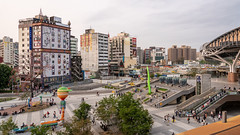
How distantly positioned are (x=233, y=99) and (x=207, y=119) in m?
7.99

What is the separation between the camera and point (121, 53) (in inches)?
4530

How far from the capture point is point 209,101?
3019 centimetres

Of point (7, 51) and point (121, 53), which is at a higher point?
point (7, 51)

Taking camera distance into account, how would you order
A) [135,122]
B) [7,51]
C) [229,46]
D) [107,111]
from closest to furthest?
[135,122]
[107,111]
[229,46]
[7,51]

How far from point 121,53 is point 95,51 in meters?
24.4

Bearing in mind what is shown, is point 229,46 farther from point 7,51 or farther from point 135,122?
point 7,51

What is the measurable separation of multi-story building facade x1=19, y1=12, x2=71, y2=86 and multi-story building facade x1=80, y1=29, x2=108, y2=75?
26.4m

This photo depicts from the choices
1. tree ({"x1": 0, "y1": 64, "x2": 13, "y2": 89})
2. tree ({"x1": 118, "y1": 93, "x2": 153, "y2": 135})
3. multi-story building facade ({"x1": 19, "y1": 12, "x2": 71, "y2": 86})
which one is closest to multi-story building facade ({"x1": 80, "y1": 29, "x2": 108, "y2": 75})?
multi-story building facade ({"x1": 19, "y1": 12, "x2": 71, "y2": 86})

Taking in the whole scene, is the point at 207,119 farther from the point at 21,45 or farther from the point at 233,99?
the point at 21,45

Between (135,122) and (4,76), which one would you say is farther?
(4,76)

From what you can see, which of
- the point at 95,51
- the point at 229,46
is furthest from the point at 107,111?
the point at 95,51

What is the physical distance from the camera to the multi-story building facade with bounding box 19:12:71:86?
60.4m

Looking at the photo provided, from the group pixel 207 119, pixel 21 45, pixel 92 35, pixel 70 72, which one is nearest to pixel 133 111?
pixel 207 119

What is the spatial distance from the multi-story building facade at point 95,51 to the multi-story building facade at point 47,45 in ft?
86.6
